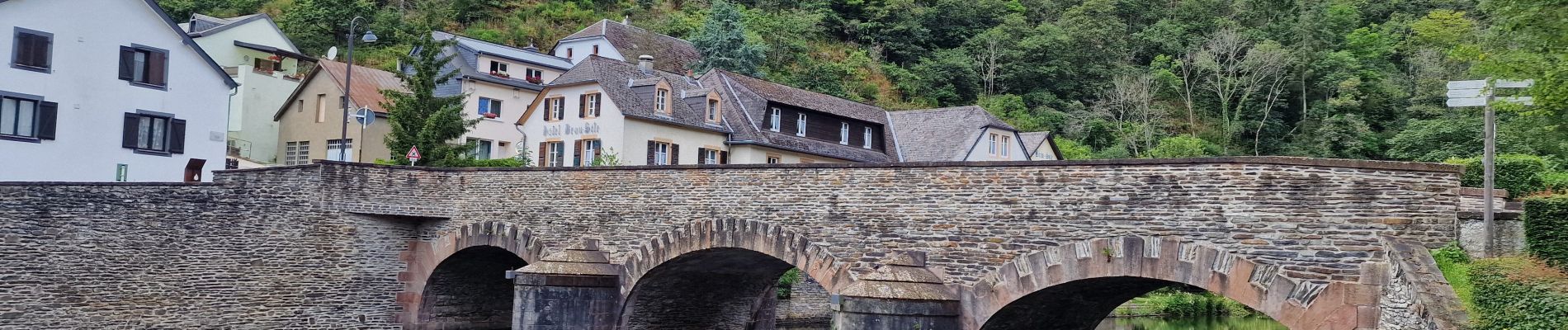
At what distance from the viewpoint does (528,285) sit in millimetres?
21328

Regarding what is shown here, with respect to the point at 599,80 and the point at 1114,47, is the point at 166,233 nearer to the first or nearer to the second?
the point at 599,80

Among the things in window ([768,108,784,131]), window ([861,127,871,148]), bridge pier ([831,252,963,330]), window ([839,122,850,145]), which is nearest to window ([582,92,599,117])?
window ([768,108,784,131])

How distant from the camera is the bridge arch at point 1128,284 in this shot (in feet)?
45.8

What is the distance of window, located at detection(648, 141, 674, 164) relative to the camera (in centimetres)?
3672

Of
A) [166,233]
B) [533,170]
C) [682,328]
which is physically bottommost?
[682,328]

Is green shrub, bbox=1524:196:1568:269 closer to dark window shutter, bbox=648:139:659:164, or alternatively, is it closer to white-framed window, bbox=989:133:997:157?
dark window shutter, bbox=648:139:659:164

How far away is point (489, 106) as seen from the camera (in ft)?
145

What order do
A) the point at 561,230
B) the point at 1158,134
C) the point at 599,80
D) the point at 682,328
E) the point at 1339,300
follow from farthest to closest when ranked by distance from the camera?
1. the point at 1158,134
2. the point at 599,80
3. the point at 682,328
4. the point at 561,230
5. the point at 1339,300

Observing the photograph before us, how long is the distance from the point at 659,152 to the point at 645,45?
26531 millimetres

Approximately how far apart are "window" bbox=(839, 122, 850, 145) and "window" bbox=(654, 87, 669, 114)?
728 cm

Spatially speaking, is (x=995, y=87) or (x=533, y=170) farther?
(x=995, y=87)

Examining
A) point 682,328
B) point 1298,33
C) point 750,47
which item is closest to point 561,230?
point 682,328

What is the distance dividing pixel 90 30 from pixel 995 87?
48266mm

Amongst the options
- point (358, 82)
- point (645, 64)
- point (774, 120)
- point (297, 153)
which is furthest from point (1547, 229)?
point (297, 153)
